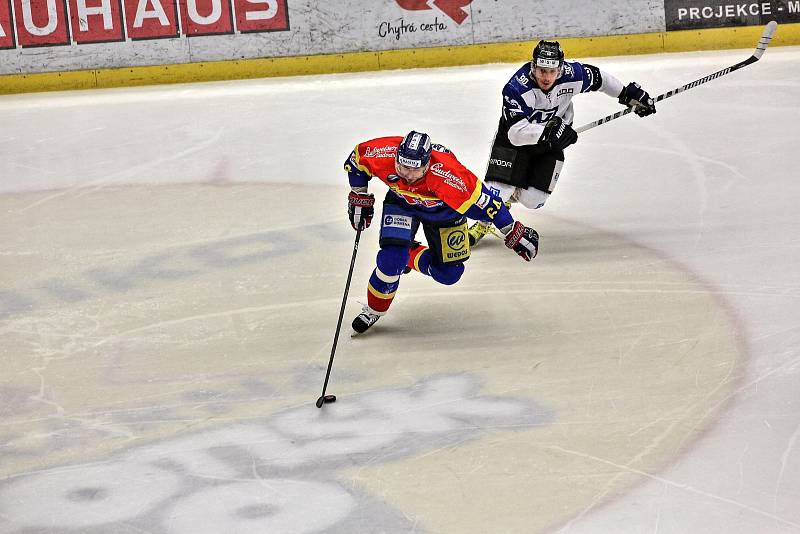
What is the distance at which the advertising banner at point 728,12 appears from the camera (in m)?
9.84

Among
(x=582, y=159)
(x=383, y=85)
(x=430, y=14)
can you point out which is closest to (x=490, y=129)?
(x=582, y=159)

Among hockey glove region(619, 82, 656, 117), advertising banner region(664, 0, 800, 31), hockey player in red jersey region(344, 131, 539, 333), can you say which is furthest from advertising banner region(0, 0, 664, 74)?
hockey player in red jersey region(344, 131, 539, 333)

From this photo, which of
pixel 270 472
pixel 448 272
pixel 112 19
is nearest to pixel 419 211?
pixel 448 272

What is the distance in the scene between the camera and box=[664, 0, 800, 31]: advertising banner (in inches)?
388

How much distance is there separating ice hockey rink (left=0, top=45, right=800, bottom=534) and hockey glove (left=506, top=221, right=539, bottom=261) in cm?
36

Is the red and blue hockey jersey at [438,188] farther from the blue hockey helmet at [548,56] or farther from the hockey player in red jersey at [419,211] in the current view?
the blue hockey helmet at [548,56]

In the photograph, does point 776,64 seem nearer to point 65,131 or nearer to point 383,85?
point 383,85

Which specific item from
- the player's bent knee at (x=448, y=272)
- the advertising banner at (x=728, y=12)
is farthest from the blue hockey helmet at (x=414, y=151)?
the advertising banner at (x=728, y=12)

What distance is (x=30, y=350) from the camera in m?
4.80

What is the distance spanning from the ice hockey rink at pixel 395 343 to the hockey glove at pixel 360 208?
463 millimetres

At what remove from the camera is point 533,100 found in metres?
5.71

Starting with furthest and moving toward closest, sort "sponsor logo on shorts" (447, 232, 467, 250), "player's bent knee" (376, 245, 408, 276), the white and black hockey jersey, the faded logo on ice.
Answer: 1. the white and black hockey jersey
2. "sponsor logo on shorts" (447, 232, 467, 250)
3. "player's bent knee" (376, 245, 408, 276)
4. the faded logo on ice

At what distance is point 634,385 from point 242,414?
1.43 meters

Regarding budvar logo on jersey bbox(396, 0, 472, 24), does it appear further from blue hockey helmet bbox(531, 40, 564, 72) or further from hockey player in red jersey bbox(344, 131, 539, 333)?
hockey player in red jersey bbox(344, 131, 539, 333)
